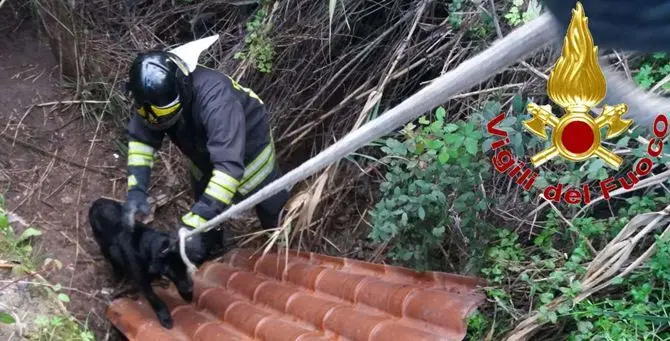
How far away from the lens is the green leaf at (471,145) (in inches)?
99.9

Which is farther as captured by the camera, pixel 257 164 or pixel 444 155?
pixel 257 164

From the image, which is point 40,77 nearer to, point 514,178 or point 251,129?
point 251,129

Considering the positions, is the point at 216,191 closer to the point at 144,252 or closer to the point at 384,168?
the point at 144,252

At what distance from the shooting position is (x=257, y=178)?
3918mm

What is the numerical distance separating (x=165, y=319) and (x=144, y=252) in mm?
373

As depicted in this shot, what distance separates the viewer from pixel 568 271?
242 cm

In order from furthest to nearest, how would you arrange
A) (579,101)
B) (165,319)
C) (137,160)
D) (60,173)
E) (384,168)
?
(60,173), (384,168), (137,160), (165,319), (579,101)

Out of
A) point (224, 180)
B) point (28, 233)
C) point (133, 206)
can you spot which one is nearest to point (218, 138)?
point (224, 180)

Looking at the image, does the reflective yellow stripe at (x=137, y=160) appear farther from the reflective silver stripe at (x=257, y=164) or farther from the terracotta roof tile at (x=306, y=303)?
the terracotta roof tile at (x=306, y=303)

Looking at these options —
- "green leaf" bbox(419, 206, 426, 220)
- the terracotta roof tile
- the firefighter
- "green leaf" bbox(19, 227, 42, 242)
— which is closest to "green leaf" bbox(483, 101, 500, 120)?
"green leaf" bbox(419, 206, 426, 220)

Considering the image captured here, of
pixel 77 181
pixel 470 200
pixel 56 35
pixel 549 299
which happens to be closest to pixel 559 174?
pixel 470 200

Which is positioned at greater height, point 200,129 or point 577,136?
point 577,136

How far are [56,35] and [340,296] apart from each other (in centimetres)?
308

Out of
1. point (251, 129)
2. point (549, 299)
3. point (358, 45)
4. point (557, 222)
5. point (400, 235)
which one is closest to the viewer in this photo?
point (549, 299)
